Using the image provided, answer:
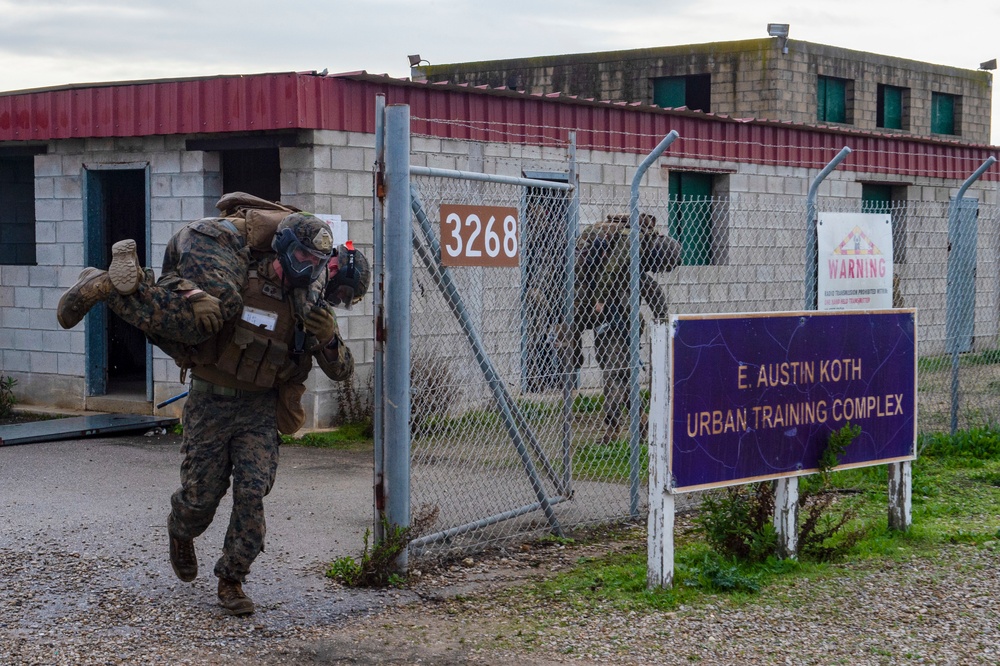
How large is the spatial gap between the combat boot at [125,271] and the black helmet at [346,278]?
82cm

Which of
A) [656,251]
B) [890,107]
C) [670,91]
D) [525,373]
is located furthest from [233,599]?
[890,107]

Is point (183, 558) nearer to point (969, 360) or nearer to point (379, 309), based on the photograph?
point (379, 309)

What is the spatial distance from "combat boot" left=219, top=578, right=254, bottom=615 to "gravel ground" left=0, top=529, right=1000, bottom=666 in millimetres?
46

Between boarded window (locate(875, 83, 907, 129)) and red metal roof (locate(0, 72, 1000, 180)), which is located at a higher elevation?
boarded window (locate(875, 83, 907, 129))

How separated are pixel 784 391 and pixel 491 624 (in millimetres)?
2007

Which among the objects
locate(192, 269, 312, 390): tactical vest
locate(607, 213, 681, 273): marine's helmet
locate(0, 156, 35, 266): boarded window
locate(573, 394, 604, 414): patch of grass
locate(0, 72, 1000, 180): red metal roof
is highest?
locate(0, 72, 1000, 180): red metal roof

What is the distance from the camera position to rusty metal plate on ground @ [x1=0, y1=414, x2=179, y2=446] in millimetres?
10375

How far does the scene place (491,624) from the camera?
17.6ft

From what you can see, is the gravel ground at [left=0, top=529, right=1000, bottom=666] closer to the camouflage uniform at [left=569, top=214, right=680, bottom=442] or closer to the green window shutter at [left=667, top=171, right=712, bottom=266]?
the camouflage uniform at [left=569, top=214, right=680, bottom=442]

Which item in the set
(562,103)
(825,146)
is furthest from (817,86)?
(562,103)

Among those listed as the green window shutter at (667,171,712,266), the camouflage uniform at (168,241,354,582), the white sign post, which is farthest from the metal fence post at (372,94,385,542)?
the green window shutter at (667,171,712,266)

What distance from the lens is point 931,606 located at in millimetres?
5680

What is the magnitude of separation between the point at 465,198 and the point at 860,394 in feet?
7.89

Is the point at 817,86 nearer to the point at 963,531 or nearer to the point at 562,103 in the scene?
the point at 562,103
